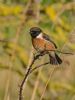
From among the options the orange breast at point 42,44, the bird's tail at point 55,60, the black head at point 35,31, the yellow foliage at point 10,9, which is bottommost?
the yellow foliage at point 10,9

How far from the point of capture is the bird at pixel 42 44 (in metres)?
2.53

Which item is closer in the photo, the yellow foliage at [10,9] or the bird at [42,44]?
the bird at [42,44]

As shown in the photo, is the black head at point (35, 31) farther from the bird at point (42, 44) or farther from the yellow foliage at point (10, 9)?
the yellow foliage at point (10, 9)

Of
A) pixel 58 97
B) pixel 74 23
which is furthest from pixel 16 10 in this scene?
pixel 58 97

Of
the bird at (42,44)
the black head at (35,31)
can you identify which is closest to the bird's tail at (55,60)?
the bird at (42,44)

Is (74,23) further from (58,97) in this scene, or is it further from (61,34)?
(58,97)

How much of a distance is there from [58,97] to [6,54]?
83cm

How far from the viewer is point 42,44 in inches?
105

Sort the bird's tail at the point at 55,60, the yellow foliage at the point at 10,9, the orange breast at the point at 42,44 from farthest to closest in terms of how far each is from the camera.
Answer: the yellow foliage at the point at 10,9, the orange breast at the point at 42,44, the bird's tail at the point at 55,60

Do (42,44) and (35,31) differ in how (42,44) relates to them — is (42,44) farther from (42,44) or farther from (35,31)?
(35,31)

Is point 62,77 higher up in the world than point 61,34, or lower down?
lower down

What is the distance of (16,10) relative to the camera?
4883 millimetres

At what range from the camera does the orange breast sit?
8.55 ft

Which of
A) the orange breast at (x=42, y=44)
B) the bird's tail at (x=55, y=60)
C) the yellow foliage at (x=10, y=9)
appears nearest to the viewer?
the bird's tail at (x=55, y=60)
